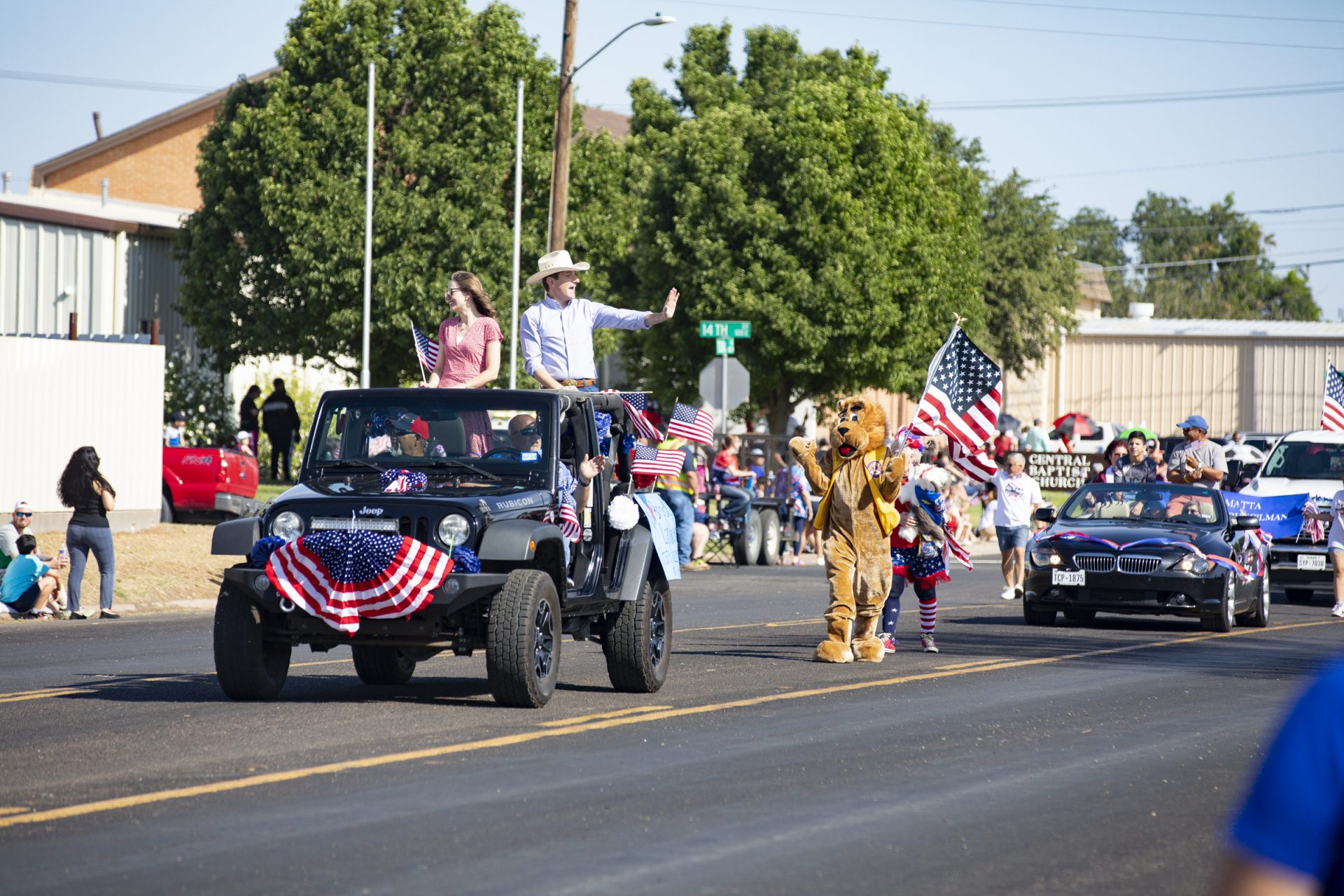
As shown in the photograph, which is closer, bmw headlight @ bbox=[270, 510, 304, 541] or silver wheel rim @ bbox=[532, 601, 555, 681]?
silver wheel rim @ bbox=[532, 601, 555, 681]

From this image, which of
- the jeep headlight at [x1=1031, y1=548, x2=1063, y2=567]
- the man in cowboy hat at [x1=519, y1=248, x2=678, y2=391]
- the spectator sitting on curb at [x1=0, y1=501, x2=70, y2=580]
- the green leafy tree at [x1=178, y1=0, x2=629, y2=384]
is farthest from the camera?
the green leafy tree at [x1=178, y1=0, x2=629, y2=384]

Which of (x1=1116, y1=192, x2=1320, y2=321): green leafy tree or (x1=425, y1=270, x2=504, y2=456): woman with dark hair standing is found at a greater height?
(x1=1116, y1=192, x2=1320, y2=321): green leafy tree

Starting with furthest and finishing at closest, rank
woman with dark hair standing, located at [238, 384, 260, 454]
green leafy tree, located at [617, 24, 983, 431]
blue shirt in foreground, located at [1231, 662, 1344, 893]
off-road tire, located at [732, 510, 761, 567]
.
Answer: green leafy tree, located at [617, 24, 983, 431] < woman with dark hair standing, located at [238, 384, 260, 454] < off-road tire, located at [732, 510, 761, 567] < blue shirt in foreground, located at [1231, 662, 1344, 893]

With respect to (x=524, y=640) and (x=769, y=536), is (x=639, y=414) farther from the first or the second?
(x=769, y=536)

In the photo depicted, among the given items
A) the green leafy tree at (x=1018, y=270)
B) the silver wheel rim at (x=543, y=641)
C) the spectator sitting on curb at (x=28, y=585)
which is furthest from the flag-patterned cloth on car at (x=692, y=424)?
the green leafy tree at (x=1018, y=270)

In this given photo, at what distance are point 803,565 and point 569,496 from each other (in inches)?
687

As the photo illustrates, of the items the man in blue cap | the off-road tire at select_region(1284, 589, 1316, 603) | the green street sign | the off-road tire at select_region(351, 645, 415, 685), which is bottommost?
the off-road tire at select_region(1284, 589, 1316, 603)

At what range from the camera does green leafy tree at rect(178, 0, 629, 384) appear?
37875mm

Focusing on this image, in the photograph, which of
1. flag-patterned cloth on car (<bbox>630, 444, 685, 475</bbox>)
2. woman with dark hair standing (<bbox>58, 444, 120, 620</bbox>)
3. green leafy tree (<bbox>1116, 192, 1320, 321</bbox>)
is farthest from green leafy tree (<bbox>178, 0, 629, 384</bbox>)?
green leafy tree (<bbox>1116, 192, 1320, 321</bbox>)

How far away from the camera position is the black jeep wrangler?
9.81m

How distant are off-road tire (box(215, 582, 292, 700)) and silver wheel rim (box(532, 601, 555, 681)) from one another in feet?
5.08

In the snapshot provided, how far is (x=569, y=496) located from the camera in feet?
35.7

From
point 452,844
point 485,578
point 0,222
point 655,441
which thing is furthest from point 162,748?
point 0,222

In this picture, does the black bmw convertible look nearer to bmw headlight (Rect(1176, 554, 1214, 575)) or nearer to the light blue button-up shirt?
bmw headlight (Rect(1176, 554, 1214, 575))
